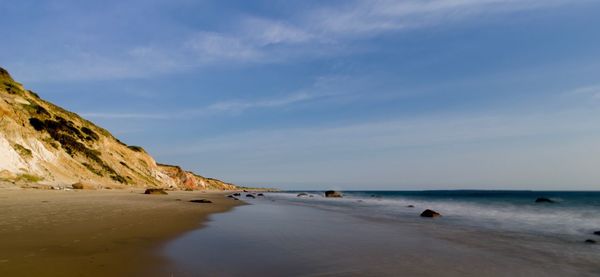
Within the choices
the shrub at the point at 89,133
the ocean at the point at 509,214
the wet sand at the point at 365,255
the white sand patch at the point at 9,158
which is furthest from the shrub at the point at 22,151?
the wet sand at the point at 365,255

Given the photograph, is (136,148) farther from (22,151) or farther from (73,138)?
(22,151)

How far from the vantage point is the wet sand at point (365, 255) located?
28.5 feet

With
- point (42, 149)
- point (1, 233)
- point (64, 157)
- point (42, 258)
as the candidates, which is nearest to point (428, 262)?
point (42, 258)

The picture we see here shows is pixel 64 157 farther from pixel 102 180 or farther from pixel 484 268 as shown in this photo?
pixel 484 268

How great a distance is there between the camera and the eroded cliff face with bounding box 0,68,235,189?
144ft

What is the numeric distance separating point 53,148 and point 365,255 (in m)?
57.5

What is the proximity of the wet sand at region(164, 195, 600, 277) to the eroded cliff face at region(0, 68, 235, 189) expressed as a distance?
38.7m

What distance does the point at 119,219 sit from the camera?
16.3m

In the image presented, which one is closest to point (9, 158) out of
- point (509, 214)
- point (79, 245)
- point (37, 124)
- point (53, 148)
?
point (53, 148)

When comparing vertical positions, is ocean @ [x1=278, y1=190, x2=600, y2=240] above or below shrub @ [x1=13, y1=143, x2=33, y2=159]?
below

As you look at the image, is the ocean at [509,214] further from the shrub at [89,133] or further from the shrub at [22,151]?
the shrub at [89,133]

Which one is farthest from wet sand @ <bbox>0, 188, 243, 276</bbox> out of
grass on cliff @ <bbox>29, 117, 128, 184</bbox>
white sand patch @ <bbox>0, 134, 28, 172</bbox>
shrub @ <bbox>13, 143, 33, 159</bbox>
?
grass on cliff @ <bbox>29, 117, 128, 184</bbox>

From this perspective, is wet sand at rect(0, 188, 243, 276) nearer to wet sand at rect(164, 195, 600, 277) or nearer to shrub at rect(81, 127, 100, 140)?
wet sand at rect(164, 195, 600, 277)

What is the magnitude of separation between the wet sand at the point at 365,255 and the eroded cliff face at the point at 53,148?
38.7 meters
